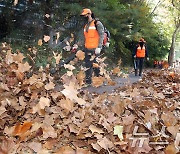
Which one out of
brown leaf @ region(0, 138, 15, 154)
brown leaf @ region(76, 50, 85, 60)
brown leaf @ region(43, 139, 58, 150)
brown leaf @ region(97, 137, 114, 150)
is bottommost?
brown leaf @ region(76, 50, 85, 60)

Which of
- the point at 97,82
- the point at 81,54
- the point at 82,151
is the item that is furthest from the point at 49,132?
the point at 81,54

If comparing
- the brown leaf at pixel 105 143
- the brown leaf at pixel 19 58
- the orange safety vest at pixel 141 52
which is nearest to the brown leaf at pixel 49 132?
the brown leaf at pixel 105 143

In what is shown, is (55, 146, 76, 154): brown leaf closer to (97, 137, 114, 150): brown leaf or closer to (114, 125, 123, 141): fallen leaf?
(97, 137, 114, 150): brown leaf

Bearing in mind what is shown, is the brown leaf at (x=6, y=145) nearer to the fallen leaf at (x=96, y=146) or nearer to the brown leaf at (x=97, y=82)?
the fallen leaf at (x=96, y=146)

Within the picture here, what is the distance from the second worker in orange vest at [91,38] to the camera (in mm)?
7184

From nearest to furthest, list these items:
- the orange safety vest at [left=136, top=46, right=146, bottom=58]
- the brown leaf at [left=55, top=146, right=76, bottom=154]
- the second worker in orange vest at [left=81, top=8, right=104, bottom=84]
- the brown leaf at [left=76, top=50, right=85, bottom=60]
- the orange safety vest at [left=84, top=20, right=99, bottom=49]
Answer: the brown leaf at [left=55, top=146, right=76, bottom=154]
the second worker in orange vest at [left=81, top=8, right=104, bottom=84]
the orange safety vest at [left=84, top=20, right=99, bottom=49]
the brown leaf at [left=76, top=50, right=85, bottom=60]
the orange safety vest at [left=136, top=46, right=146, bottom=58]

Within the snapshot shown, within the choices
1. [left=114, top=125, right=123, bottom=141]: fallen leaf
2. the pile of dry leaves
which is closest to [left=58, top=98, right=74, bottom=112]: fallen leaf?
the pile of dry leaves

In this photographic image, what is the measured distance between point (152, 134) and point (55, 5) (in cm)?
1112

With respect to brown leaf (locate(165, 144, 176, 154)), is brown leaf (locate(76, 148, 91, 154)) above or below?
below

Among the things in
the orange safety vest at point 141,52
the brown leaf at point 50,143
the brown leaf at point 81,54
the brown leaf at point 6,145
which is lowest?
the orange safety vest at point 141,52

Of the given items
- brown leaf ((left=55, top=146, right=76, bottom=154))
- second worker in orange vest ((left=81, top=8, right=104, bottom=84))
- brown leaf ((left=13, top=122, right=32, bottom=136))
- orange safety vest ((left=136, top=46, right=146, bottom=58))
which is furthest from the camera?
orange safety vest ((left=136, top=46, right=146, bottom=58))

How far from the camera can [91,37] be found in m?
7.37

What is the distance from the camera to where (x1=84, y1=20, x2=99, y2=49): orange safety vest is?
7.31 metres

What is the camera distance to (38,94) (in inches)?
155
